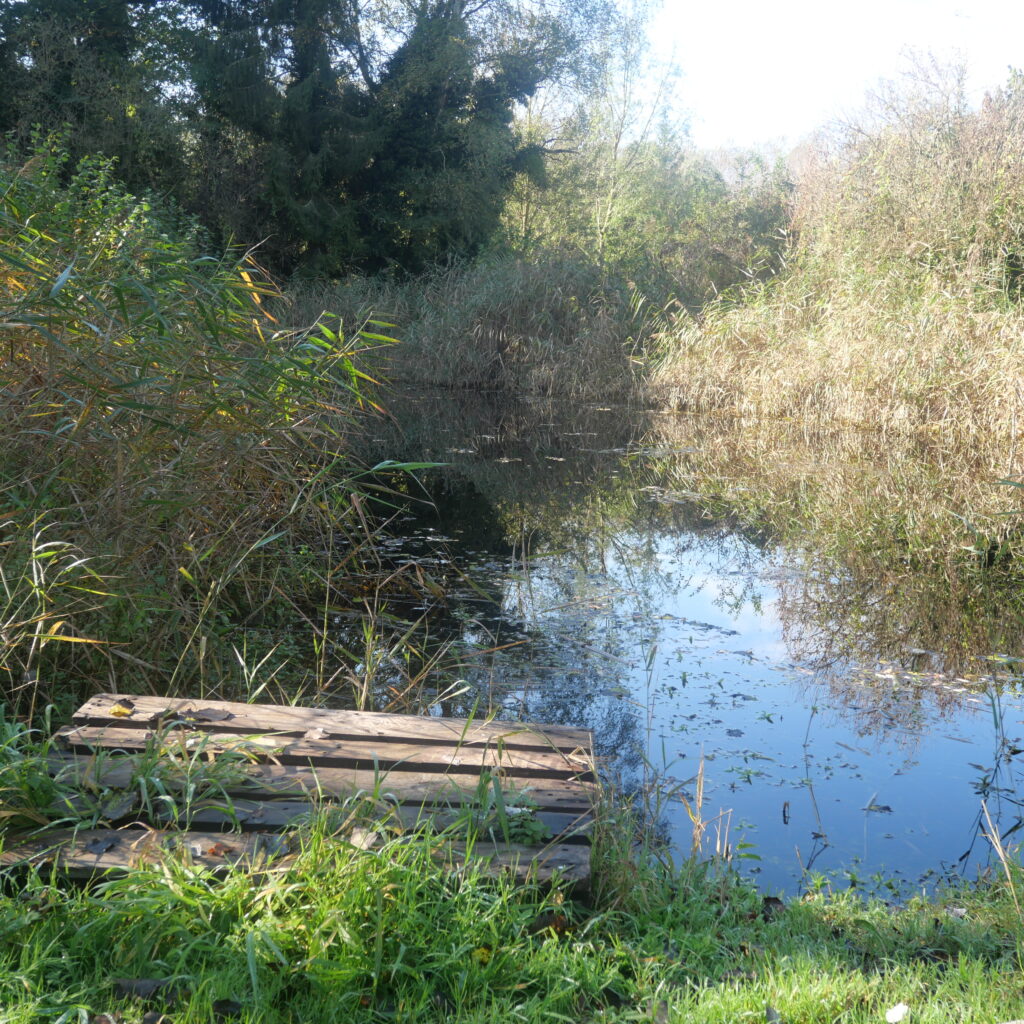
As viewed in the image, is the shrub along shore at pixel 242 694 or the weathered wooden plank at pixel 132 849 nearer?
the shrub along shore at pixel 242 694

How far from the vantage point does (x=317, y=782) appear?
2.36 metres

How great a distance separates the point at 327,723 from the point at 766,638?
9.49 feet

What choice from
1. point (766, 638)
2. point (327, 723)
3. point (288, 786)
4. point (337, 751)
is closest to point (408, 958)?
point (288, 786)

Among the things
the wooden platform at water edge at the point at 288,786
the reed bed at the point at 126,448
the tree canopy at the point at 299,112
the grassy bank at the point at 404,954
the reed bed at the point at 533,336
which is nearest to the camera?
the grassy bank at the point at 404,954

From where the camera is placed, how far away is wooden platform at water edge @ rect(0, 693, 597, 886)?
7.36ft

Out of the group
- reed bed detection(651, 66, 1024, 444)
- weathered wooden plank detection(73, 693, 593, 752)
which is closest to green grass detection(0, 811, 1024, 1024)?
weathered wooden plank detection(73, 693, 593, 752)

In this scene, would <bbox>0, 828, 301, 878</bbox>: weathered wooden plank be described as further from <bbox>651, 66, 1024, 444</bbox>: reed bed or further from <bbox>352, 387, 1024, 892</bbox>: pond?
<bbox>651, 66, 1024, 444</bbox>: reed bed

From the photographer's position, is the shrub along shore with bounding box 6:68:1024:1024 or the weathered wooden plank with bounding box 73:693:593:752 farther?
the weathered wooden plank with bounding box 73:693:593:752

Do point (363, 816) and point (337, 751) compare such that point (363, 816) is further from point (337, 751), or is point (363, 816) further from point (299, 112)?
point (299, 112)

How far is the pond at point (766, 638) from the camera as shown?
3281 millimetres

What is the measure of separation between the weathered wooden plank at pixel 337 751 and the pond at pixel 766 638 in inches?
21.2

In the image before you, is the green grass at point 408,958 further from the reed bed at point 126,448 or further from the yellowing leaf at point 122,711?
the reed bed at point 126,448

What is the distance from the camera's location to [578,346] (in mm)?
14492

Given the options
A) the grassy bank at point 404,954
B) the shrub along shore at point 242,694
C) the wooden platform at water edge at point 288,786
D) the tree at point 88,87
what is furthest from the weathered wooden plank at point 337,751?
the tree at point 88,87
